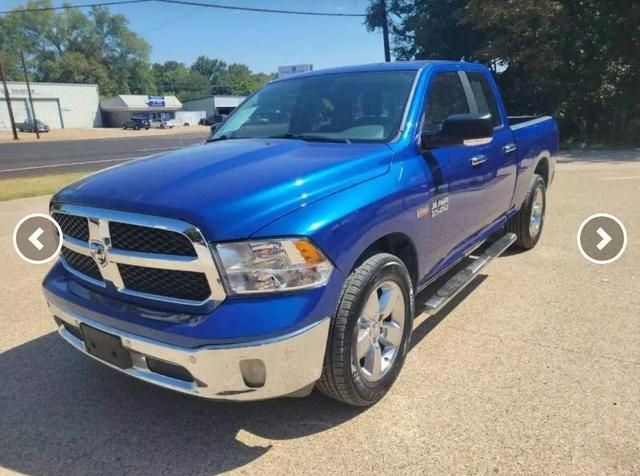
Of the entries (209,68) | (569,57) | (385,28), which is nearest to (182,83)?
(209,68)

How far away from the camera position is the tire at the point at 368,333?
2584 millimetres

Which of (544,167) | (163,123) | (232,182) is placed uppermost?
(163,123)

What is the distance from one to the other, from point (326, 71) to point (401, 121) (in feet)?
3.61

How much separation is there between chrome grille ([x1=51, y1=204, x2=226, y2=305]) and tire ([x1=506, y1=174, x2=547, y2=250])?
4133mm

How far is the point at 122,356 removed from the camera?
2.55m

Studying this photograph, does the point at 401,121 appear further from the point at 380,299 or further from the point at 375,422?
the point at 375,422

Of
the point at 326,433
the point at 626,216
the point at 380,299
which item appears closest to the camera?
the point at 326,433

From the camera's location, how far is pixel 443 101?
3.89 metres

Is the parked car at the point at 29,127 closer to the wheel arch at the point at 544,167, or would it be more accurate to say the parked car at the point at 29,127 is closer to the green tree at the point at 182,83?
the wheel arch at the point at 544,167

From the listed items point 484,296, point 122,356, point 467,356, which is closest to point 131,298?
point 122,356

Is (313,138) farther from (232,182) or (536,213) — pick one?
(536,213)

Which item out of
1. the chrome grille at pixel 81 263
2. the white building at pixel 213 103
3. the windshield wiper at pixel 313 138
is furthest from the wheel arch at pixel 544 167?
the white building at pixel 213 103

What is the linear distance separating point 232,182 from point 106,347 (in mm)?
1021

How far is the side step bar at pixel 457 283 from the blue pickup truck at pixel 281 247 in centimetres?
2
